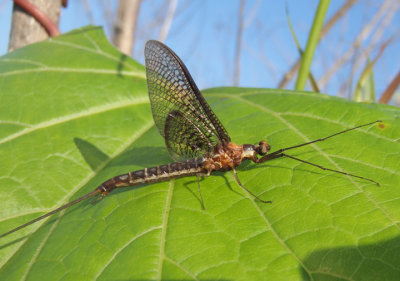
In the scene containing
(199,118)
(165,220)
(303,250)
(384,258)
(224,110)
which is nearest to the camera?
(384,258)

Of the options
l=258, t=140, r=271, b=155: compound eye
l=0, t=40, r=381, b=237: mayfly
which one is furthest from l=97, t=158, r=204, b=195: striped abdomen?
l=258, t=140, r=271, b=155: compound eye

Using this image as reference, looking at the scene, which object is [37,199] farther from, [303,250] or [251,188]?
[303,250]

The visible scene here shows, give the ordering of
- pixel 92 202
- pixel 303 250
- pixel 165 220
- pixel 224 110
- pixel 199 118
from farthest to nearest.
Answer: pixel 224 110 < pixel 199 118 < pixel 92 202 < pixel 165 220 < pixel 303 250

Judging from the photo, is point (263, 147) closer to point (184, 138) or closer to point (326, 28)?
point (184, 138)

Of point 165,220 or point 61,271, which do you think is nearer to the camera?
point 61,271

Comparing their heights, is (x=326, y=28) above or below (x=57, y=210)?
above

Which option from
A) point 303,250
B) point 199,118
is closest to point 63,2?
point 199,118

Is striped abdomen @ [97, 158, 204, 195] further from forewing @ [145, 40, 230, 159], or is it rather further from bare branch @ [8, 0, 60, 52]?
bare branch @ [8, 0, 60, 52]

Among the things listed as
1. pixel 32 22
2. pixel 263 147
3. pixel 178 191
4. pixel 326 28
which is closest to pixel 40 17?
pixel 32 22
